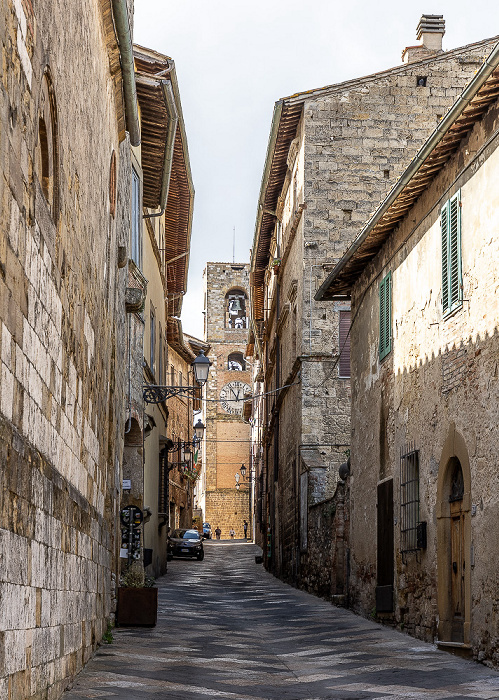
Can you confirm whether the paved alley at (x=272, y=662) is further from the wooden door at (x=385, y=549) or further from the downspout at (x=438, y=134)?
the downspout at (x=438, y=134)

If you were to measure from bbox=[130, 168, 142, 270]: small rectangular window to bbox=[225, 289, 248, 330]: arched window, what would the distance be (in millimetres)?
45461

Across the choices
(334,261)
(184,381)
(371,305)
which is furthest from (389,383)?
(184,381)

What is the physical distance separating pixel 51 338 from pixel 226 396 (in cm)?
5635

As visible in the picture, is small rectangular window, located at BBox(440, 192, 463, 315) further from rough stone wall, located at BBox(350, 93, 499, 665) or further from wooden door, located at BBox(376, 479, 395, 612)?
wooden door, located at BBox(376, 479, 395, 612)

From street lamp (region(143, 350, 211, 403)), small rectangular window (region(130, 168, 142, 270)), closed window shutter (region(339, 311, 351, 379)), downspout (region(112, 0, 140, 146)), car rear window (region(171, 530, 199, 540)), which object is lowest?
car rear window (region(171, 530, 199, 540))

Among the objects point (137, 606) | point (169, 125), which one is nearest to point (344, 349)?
point (169, 125)

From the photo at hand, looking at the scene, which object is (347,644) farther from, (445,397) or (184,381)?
(184,381)

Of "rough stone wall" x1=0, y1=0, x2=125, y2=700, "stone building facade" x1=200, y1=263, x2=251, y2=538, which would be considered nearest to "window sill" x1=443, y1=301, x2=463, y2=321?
"rough stone wall" x1=0, y1=0, x2=125, y2=700

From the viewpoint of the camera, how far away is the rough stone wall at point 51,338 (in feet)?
15.8

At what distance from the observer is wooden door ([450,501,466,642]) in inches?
425

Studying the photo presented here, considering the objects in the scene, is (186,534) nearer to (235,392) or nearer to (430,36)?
(430,36)

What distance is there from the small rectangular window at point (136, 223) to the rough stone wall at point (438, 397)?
4283mm

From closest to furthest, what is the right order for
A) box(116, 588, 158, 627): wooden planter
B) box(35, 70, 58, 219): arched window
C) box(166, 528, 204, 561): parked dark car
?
box(35, 70, 58, 219): arched window < box(116, 588, 158, 627): wooden planter < box(166, 528, 204, 561): parked dark car

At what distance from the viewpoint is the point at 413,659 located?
10141 mm
